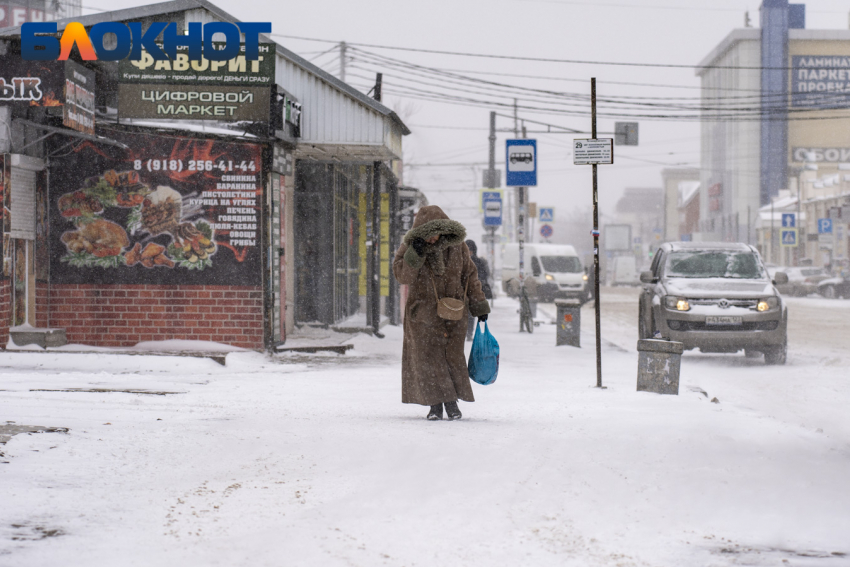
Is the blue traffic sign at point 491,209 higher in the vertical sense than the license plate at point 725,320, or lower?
higher

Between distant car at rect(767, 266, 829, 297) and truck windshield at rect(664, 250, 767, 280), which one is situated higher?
truck windshield at rect(664, 250, 767, 280)

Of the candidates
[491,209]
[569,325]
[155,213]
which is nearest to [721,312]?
[569,325]

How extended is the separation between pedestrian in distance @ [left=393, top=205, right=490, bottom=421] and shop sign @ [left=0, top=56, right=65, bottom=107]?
611 cm

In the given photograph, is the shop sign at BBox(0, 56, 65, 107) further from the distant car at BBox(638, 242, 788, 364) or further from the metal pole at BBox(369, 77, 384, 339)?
the distant car at BBox(638, 242, 788, 364)

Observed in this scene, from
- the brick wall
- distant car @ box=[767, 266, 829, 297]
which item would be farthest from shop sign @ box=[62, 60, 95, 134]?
distant car @ box=[767, 266, 829, 297]

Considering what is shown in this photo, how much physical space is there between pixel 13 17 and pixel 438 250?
2086 inches

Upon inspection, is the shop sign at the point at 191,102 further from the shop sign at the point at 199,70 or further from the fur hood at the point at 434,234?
the fur hood at the point at 434,234

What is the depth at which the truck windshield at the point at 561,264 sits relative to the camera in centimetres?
3456

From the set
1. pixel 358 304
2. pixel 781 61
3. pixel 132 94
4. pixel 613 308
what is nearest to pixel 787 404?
pixel 132 94

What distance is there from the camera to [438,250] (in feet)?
22.9

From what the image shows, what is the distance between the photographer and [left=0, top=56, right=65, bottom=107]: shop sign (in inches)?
436

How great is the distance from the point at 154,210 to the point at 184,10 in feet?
9.23

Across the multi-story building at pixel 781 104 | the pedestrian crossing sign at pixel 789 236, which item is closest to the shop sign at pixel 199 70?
the pedestrian crossing sign at pixel 789 236

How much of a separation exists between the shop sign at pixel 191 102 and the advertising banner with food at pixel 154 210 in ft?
1.20
